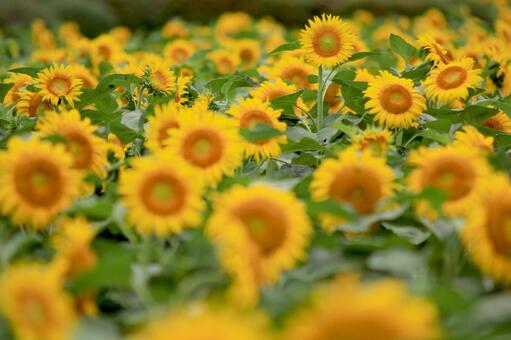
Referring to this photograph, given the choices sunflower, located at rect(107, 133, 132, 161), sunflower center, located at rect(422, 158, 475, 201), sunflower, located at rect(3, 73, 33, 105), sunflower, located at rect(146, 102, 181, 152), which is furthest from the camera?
sunflower, located at rect(3, 73, 33, 105)

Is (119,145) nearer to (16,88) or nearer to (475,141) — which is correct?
(16,88)

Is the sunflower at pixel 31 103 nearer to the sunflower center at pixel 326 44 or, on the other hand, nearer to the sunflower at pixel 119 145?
the sunflower at pixel 119 145

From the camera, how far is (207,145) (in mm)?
1883

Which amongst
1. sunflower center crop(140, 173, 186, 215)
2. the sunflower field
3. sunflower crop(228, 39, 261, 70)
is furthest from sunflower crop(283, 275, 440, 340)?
sunflower crop(228, 39, 261, 70)

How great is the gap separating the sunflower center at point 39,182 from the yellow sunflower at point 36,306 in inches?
13.9

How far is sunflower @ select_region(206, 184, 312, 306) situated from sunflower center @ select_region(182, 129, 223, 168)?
30 cm

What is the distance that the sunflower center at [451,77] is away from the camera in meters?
2.64

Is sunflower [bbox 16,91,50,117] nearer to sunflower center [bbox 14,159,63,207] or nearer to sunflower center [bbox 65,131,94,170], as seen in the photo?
sunflower center [bbox 65,131,94,170]

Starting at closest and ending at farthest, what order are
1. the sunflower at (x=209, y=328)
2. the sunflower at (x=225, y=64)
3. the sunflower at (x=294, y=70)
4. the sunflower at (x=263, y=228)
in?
the sunflower at (x=209, y=328), the sunflower at (x=263, y=228), the sunflower at (x=294, y=70), the sunflower at (x=225, y=64)

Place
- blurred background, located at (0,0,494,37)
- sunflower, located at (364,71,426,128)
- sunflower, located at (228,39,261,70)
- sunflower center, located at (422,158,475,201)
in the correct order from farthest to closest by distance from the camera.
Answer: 1. blurred background, located at (0,0,494,37)
2. sunflower, located at (228,39,261,70)
3. sunflower, located at (364,71,426,128)
4. sunflower center, located at (422,158,475,201)

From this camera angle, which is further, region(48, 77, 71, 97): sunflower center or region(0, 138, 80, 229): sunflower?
region(48, 77, 71, 97): sunflower center

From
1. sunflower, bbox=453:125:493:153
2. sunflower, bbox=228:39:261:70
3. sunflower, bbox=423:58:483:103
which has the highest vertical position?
sunflower, bbox=228:39:261:70

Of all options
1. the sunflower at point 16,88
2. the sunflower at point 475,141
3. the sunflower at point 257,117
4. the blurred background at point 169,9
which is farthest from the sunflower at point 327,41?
the blurred background at point 169,9

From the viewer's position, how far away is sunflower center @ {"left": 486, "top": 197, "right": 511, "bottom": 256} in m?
1.49
